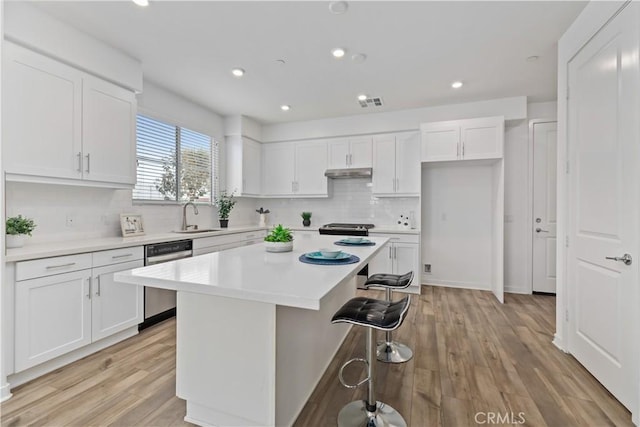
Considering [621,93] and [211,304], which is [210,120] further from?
[621,93]

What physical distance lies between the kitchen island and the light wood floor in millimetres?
256

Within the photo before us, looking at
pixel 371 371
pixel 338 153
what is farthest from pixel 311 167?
pixel 371 371

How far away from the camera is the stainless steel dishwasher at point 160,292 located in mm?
2850

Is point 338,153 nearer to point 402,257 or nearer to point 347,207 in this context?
point 347,207

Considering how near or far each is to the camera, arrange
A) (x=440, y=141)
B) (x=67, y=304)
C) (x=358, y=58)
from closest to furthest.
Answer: (x=67, y=304), (x=358, y=58), (x=440, y=141)

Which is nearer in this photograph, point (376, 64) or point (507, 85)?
point (376, 64)

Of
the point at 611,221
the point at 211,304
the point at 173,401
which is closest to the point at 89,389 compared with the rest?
the point at 173,401

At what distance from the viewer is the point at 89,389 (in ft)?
6.27

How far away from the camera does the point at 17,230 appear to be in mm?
2141

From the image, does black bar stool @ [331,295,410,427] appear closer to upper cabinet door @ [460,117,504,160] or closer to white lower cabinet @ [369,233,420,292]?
white lower cabinet @ [369,233,420,292]

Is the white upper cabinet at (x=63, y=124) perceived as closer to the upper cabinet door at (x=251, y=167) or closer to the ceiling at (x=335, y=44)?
the ceiling at (x=335, y=44)

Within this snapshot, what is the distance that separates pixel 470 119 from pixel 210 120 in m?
3.86

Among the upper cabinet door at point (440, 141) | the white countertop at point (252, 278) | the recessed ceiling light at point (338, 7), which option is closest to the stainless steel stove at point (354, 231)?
the upper cabinet door at point (440, 141)

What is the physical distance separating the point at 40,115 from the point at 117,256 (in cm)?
125
